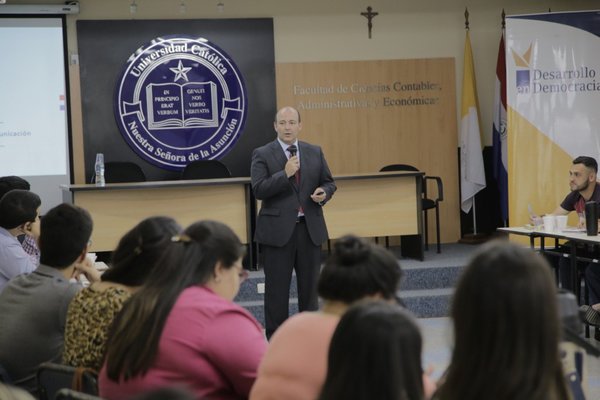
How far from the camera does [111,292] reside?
2760 millimetres

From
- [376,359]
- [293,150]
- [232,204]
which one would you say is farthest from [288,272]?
[376,359]

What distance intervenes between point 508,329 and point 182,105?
26.0 ft

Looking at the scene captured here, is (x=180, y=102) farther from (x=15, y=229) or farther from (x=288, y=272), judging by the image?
(x=15, y=229)

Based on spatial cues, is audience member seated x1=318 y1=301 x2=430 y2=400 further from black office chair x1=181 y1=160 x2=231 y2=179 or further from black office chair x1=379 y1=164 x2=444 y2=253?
black office chair x1=181 y1=160 x2=231 y2=179

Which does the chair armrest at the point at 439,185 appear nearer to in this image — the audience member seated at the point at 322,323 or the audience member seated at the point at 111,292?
the audience member seated at the point at 111,292

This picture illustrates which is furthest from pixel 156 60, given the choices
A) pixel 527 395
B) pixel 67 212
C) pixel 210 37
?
pixel 527 395

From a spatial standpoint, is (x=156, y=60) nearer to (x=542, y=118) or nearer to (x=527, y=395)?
(x=542, y=118)

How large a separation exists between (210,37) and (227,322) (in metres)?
7.17

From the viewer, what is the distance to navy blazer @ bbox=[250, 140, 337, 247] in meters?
5.80

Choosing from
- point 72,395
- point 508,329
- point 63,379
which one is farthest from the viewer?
point 63,379

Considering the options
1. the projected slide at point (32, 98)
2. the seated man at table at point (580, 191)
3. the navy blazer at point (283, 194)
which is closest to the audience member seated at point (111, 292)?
the navy blazer at point (283, 194)

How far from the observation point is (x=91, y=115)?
9047mm

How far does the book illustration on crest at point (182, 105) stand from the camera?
9.20 metres

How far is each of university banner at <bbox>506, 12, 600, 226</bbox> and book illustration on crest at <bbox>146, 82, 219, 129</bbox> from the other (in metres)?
2.98
